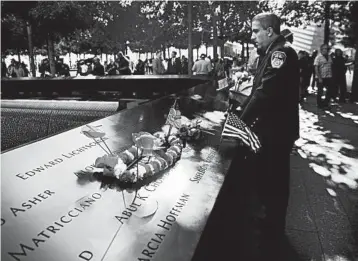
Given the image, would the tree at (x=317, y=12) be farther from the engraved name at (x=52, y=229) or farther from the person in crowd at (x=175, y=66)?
the engraved name at (x=52, y=229)

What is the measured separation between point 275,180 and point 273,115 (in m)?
0.56

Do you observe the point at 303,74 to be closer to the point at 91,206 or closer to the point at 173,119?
the point at 173,119

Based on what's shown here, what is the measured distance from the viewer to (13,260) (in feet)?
3.70

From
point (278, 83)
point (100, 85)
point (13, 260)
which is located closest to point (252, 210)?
point (278, 83)

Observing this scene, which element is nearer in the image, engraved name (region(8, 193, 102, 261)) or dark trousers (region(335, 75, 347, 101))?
engraved name (region(8, 193, 102, 261))

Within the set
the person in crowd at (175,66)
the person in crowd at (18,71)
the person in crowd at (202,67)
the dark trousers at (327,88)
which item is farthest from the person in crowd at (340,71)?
the person in crowd at (18,71)

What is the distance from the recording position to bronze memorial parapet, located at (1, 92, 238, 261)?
1.24 meters

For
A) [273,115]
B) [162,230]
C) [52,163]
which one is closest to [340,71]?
[273,115]

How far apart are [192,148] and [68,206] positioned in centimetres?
140

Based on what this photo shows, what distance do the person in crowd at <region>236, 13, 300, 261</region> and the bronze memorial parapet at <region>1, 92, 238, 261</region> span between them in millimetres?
555

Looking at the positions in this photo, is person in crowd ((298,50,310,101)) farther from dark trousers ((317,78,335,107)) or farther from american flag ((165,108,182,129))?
american flag ((165,108,182,129))

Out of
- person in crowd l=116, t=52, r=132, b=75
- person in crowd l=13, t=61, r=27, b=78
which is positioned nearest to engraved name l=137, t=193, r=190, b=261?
person in crowd l=116, t=52, r=132, b=75

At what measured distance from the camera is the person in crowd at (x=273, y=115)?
2576mm

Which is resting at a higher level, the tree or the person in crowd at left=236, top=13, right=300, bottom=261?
the tree
